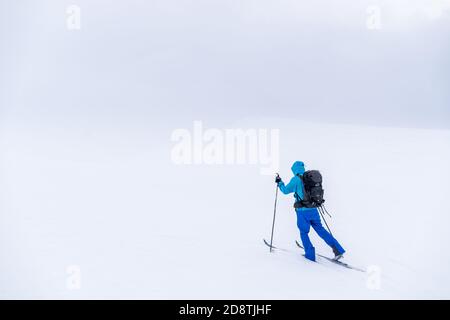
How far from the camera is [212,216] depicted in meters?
7.69

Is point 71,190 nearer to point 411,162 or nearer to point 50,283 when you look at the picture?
point 50,283

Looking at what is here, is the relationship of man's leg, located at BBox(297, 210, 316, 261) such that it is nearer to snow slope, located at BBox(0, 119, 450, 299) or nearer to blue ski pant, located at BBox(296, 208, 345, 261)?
blue ski pant, located at BBox(296, 208, 345, 261)

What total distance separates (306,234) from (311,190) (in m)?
0.64

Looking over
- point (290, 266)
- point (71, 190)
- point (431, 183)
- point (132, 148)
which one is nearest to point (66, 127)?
point (132, 148)

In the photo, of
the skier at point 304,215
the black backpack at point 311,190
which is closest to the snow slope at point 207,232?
the skier at point 304,215

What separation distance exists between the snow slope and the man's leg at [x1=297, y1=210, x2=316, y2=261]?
0.18 m

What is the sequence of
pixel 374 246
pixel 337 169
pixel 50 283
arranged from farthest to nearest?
pixel 337 169 < pixel 374 246 < pixel 50 283

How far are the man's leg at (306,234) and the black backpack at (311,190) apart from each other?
18 cm

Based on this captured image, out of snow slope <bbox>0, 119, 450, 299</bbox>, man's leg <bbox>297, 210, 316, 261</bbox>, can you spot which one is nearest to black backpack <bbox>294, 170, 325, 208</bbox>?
man's leg <bbox>297, 210, 316, 261</bbox>

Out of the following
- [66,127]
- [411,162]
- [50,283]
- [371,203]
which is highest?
[66,127]

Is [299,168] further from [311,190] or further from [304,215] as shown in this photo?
[304,215]

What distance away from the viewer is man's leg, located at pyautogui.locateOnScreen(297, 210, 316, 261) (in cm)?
513

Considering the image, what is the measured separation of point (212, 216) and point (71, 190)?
184 inches

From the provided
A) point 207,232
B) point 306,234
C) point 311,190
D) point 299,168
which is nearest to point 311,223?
point 306,234
